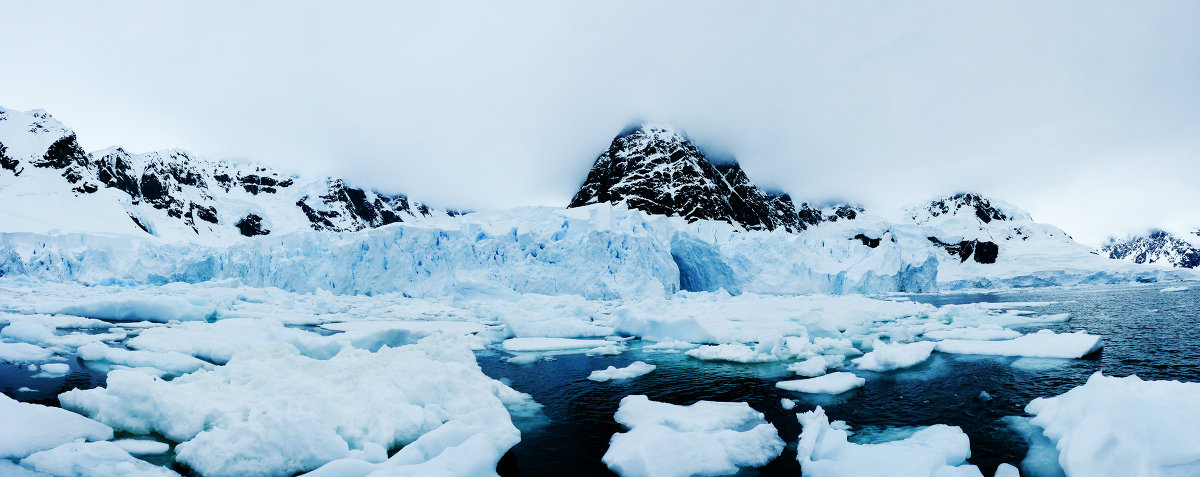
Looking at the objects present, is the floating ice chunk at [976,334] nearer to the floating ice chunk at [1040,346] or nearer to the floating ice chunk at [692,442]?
the floating ice chunk at [1040,346]

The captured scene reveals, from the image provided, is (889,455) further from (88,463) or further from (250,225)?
(250,225)

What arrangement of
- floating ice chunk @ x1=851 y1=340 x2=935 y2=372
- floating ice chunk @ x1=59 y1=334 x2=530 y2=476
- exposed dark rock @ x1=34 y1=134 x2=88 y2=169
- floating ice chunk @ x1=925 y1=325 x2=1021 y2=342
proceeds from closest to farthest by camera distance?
floating ice chunk @ x1=59 y1=334 x2=530 y2=476, floating ice chunk @ x1=851 y1=340 x2=935 y2=372, floating ice chunk @ x1=925 y1=325 x2=1021 y2=342, exposed dark rock @ x1=34 y1=134 x2=88 y2=169

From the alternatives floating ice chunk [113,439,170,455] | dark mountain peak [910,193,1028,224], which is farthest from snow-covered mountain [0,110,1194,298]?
floating ice chunk [113,439,170,455]

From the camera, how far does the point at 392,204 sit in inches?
5453

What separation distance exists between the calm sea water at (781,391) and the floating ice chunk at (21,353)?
1.60 feet

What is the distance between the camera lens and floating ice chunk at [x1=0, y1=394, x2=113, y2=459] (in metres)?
4.21

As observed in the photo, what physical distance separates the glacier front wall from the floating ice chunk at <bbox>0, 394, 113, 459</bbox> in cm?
2155

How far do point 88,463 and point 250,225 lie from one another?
104316 millimetres

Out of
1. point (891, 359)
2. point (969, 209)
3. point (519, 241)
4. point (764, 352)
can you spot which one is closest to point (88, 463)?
point (764, 352)

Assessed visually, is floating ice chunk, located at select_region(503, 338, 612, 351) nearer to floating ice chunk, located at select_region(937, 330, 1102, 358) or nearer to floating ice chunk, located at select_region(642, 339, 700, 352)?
floating ice chunk, located at select_region(642, 339, 700, 352)

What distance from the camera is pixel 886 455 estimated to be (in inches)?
190

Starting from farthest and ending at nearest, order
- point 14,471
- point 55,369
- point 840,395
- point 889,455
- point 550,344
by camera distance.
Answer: point 550,344, point 55,369, point 840,395, point 889,455, point 14,471

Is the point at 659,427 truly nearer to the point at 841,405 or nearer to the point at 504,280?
the point at 841,405

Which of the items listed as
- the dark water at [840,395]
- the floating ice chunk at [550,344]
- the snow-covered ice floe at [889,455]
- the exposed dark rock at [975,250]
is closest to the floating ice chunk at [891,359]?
the dark water at [840,395]
